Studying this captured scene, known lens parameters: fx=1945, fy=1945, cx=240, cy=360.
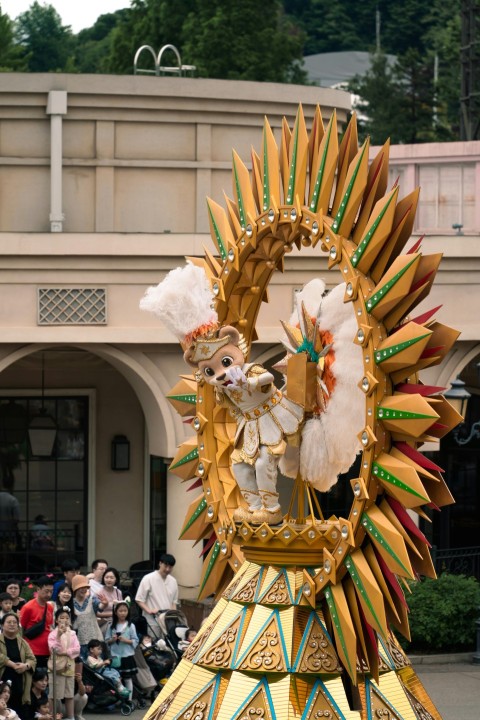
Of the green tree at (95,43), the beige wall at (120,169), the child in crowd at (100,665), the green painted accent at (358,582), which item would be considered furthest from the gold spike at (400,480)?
the green tree at (95,43)

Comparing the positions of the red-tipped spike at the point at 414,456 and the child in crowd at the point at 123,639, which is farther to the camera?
the child in crowd at the point at 123,639

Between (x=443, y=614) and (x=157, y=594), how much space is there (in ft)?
11.6

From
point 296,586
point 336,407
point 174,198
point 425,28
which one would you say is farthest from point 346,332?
point 425,28

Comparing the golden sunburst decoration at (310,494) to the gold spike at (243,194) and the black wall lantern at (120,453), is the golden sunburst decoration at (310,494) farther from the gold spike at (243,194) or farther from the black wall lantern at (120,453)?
the black wall lantern at (120,453)

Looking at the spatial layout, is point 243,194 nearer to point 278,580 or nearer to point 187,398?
point 187,398

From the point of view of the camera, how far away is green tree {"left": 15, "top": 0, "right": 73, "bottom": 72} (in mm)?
77562

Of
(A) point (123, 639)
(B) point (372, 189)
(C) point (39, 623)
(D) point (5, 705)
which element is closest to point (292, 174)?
(B) point (372, 189)

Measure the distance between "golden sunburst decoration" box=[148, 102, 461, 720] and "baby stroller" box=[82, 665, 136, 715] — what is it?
6678mm

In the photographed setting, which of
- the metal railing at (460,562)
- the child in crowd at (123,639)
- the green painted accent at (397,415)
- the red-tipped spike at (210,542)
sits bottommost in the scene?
the child in crowd at (123,639)

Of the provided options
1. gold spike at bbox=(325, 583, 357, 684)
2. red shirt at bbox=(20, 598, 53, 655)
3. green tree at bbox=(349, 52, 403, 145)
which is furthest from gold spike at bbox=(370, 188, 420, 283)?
green tree at bbox=(349, 52, 403, 145)

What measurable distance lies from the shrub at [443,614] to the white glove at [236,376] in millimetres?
10580

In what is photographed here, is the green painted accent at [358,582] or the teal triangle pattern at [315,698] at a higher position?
the green painted accent at [358,582]

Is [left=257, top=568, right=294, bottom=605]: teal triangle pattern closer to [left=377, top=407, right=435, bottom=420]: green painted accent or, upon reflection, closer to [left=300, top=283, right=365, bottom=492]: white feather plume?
[left=300, top=283, right=365, bottom=492]: white feather plume

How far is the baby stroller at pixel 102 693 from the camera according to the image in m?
19.0
